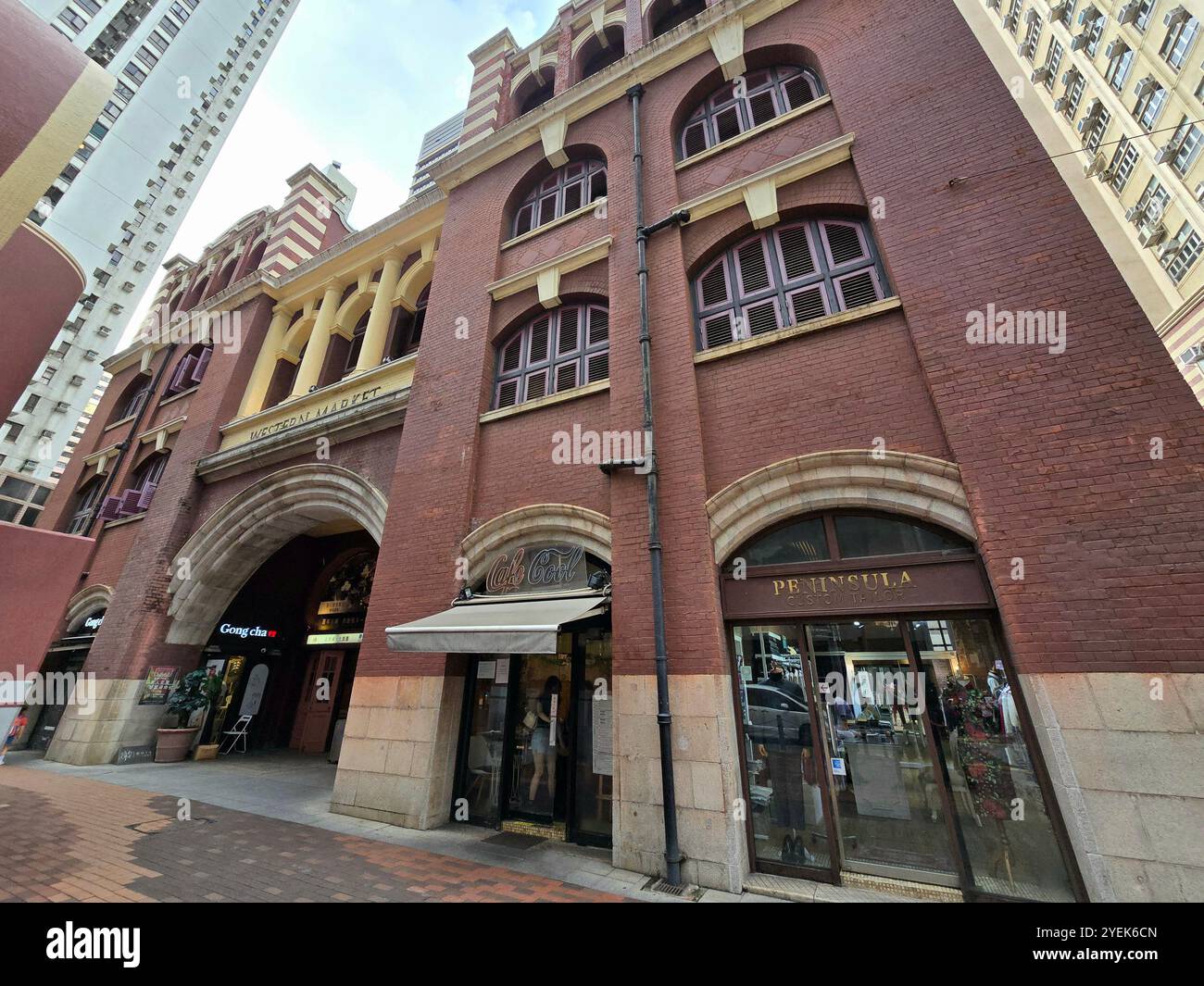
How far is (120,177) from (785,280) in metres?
26.6

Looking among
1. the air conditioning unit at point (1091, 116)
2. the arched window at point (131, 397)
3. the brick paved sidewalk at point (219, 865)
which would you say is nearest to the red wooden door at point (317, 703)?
the brick paved sidewalk at point (219, 865)

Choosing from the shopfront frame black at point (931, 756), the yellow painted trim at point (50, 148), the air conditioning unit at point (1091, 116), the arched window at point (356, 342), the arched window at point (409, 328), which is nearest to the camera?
the yellow painted trim at point (50, 148)

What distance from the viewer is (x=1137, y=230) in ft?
103

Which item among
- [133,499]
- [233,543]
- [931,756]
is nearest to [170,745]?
[233,543]

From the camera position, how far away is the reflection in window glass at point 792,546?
612 centimetres

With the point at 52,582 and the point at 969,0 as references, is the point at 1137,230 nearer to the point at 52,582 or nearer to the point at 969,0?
the point at 969,0

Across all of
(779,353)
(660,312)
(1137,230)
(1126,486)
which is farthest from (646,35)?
(1137,230)

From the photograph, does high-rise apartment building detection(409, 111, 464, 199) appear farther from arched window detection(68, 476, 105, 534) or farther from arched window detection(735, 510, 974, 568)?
arched window detection(735, 510, 974, 568)

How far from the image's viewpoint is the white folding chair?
1325 centimetres

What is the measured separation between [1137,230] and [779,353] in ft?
141

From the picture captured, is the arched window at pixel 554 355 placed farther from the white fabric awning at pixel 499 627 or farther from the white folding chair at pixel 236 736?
the white folding chair at pixel 236 736

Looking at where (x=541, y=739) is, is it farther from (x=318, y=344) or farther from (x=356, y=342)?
(x=356, y=342)

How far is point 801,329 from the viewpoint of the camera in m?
6.75

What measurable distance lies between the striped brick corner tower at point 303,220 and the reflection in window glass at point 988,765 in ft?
69.4
